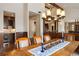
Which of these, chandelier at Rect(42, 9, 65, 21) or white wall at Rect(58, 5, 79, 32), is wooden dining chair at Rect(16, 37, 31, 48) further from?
white wall at Rect(58, 5, 79, 32)

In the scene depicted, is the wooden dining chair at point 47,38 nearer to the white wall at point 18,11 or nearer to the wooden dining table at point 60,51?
the wooden dining table at point 60,51

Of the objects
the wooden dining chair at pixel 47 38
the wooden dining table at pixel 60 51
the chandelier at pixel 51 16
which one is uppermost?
the chandelier at pixel 51 16

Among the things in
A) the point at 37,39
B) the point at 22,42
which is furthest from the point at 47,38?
the point at 22,42

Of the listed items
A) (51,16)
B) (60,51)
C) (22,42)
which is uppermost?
(51,16)

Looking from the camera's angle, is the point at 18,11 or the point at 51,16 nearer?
the point at 18,11

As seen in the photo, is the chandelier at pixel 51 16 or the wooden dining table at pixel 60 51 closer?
the wooden dining table at pixel 60 51

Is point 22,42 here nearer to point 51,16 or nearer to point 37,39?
point 37,39

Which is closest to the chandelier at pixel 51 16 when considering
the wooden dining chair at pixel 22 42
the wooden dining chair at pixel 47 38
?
the wooden dining chair at pixel 47 38

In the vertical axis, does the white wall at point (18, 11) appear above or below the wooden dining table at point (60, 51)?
above

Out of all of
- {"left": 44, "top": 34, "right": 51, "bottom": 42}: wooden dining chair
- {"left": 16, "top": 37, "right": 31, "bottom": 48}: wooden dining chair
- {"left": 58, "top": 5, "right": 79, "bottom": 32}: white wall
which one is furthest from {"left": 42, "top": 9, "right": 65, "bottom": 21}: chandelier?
{"left": 16, "top": 37, "right": 31, "bottom": 48}: wooden dining chair

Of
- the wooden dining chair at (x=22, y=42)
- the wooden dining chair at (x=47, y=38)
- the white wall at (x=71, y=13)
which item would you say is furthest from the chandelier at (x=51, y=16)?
the wooden dining chair at (x=22, y=42)

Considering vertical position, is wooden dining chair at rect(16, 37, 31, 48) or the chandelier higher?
the chandelier

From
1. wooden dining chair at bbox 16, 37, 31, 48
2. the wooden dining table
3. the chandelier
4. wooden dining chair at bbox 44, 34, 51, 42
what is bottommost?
the wooden dining table

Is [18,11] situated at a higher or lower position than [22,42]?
higher
